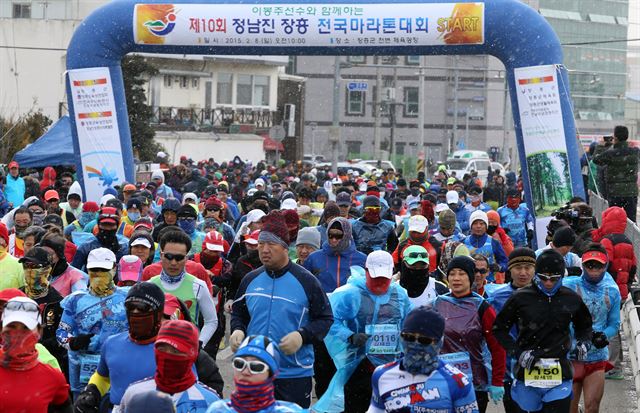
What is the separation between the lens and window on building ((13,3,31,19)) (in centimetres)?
5916

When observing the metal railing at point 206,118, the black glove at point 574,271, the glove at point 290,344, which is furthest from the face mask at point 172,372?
the metal railing at point 206,118

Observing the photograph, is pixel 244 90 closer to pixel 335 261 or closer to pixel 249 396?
pixel 335 261

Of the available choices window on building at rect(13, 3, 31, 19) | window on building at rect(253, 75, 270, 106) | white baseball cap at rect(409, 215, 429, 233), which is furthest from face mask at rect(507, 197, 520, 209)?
window on building at rect(13, 3, 31, 19)

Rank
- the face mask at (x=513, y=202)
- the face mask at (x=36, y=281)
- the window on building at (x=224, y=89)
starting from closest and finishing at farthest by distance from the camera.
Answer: the face mask at (x=36, y=281), the face mask at (x=513, y=202), the window on building at (x=224, y=89)

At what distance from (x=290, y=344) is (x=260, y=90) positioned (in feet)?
180

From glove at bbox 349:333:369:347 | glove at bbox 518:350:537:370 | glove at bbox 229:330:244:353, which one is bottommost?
glove at bbox 518:350:537:370

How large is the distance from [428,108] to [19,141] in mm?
54404

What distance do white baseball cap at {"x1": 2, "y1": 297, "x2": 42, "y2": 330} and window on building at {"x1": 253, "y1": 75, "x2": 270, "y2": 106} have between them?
5534 centimetres

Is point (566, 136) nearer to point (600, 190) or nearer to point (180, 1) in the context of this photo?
point (600, 190)

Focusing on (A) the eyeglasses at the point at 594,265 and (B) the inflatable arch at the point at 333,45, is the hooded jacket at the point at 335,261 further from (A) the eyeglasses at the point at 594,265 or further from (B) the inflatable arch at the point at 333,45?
(B) the inflatable arch at the point at 333,45

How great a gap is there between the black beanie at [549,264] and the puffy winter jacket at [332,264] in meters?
2.24

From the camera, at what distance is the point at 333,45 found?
21.0 meters

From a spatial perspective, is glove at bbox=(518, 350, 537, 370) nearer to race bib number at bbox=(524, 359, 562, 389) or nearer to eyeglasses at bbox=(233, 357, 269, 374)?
race bib number at bbox=(524, 359, 562, 389)

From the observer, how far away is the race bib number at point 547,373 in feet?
26.4
